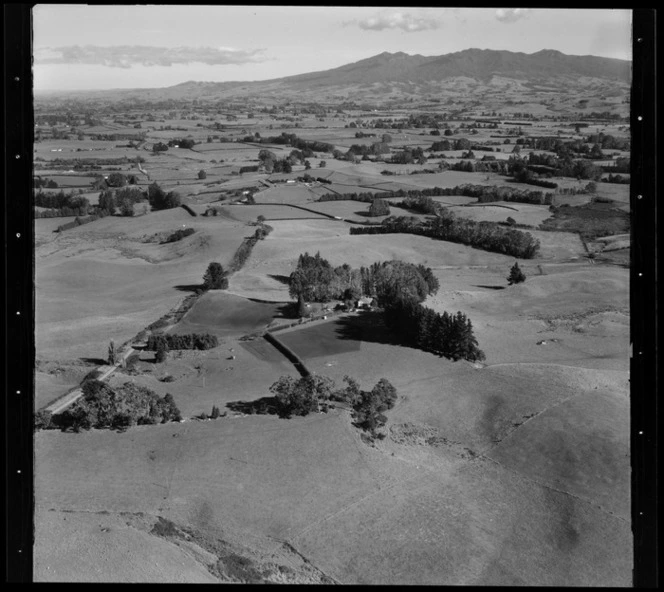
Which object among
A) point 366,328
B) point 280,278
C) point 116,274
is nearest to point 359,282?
point 366,328

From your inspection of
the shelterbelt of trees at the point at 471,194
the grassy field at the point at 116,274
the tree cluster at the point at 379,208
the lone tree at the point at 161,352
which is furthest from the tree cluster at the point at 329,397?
the tree cluster at the point at 379,208

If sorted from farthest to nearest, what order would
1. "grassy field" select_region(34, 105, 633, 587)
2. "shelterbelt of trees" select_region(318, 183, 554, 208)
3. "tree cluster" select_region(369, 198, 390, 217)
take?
"tree cluster" select_region(369, 198, 390, 217)
"shelterbelt of trees" select_region(318, 183, 554, 208)
"grassy field" select_region(34, 105, 633, 587)

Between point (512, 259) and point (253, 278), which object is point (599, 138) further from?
point (253, 278)

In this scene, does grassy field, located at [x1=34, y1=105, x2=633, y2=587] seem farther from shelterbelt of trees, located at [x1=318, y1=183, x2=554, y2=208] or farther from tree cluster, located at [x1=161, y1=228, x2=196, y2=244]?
shelterbelt of trees, located at [x1=318, y1=183, x2=554, y2=208]

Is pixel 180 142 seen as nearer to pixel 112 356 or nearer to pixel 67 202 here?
pixel 67 202

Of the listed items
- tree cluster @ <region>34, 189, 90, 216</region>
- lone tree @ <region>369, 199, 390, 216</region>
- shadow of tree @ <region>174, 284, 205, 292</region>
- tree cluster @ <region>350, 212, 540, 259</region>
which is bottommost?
shadow of tree @ <region>174, 284, 205, 292</region>

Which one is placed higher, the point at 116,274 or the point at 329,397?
the point at 116,274

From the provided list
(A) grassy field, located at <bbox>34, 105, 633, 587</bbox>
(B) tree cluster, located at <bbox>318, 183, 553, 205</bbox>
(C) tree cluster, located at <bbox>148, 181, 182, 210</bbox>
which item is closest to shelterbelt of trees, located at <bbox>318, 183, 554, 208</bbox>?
(B) tree cluster, located at <bbox>318, 183, 553, 205</bbox>
